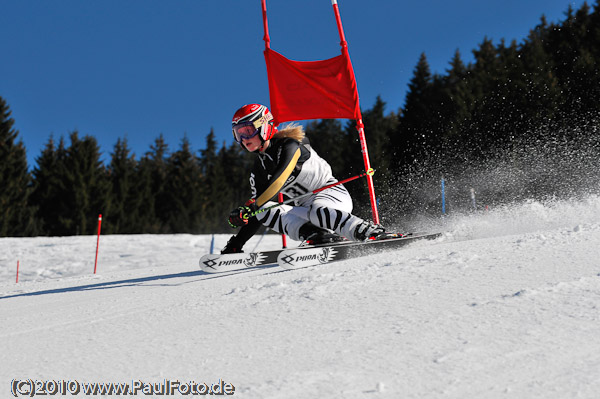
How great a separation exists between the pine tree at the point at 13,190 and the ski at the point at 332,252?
28.1m

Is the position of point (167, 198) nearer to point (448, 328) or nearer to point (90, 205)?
point (90, 205)

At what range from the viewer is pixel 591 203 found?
19.6ft

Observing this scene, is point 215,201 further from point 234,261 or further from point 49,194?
point 234,261

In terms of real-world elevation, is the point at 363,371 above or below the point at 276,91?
below

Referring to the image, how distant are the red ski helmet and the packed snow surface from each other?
4.82 feet

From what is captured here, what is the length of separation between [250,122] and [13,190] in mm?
28984

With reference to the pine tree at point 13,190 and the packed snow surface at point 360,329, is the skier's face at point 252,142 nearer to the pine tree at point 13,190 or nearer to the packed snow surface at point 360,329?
the packed snow surface at point 360,329

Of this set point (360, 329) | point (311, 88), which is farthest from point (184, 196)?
point (360, 329)

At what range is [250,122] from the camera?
5031 millimetres

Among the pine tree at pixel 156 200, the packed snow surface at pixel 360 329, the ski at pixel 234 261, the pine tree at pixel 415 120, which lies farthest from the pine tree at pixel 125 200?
the packed snow surface at pixel 360 329

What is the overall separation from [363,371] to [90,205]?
34.4 metres

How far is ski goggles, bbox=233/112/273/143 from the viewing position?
16.5ft

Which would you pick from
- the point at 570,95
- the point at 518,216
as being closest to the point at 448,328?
the point at 518,216

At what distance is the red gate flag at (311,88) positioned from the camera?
6566 mm
